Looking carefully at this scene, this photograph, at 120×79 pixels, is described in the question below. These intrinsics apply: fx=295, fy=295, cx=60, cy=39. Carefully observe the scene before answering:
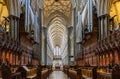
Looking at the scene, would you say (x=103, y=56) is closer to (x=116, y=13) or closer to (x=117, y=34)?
(x=117, y=34)

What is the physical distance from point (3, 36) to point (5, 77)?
1035cm

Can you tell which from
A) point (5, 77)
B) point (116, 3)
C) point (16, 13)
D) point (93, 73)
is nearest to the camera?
point (5, 77)

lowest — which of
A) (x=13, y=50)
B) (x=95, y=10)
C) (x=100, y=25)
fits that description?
(x=13, y=50)

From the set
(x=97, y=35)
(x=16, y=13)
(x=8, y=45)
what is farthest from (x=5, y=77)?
(x=97, y=35)

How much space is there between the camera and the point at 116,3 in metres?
31.9

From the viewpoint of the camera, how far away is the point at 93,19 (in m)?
27.1

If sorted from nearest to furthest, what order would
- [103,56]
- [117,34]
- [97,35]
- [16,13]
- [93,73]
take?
[93,73]
[117,34]
[103,56]
[16,13]
[97,35]

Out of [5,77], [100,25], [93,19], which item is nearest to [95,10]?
[93,19]

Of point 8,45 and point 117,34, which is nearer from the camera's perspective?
point 117,34

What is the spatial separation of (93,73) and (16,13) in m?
13.6

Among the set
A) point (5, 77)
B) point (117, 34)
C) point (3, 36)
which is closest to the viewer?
point (5, 77)

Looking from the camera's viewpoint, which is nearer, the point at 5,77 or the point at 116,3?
the point at 5,77

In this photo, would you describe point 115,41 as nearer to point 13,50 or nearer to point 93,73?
point 93,73

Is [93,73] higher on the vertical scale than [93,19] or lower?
lower
